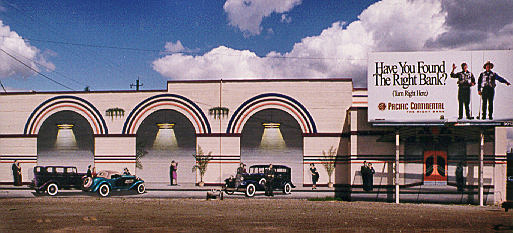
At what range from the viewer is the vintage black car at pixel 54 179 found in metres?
25.1

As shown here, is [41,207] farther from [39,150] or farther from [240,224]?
[240,224]

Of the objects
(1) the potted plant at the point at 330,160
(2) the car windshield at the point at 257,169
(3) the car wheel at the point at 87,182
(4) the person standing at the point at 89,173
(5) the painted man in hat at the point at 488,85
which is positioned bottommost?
(3) the car wheel at the point at 87,182

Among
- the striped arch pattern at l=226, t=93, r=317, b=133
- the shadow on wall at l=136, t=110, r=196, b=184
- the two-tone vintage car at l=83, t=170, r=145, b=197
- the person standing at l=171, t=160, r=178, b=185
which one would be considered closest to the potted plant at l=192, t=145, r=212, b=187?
the shadow on wall at l=136, t=110, r=196, b=184

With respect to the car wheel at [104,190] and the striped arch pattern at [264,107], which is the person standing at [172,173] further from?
the striped arch pattern at [264,107]

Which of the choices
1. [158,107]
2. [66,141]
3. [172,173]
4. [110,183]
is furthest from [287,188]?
[66,141]

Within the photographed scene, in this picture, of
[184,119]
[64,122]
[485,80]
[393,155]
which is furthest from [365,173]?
[64,122]

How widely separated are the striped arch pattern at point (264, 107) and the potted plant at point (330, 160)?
2147 millimetres

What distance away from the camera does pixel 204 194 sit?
81.4 ft

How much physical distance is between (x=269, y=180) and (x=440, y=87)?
409 inches

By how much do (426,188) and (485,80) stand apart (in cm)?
630

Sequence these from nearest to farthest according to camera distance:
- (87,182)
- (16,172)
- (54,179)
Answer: (87,182)
(54,179)
(16,172)

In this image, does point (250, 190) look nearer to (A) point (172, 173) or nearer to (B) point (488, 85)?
(A) point (172, 173)

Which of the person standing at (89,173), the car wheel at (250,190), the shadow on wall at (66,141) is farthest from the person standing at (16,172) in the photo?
the car wheel at (250,190)

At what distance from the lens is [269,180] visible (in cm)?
2461
